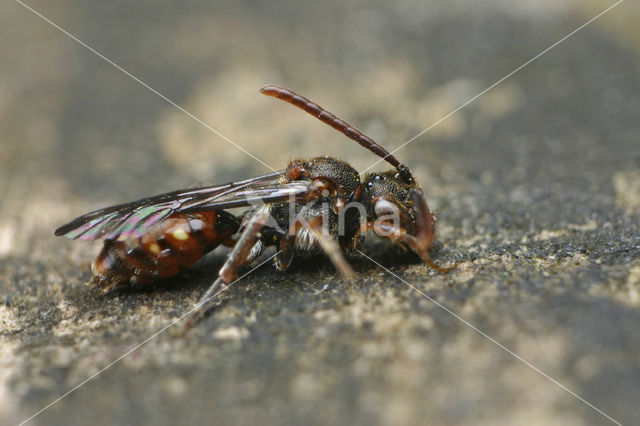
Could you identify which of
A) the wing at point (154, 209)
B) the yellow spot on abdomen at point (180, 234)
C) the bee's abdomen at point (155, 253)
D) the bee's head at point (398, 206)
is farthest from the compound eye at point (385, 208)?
the yellow spot on abdomen at point (180, 234)

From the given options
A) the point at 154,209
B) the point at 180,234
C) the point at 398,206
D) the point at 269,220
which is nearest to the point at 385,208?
the point at 398,206

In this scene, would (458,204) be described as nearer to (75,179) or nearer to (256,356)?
(256,356)

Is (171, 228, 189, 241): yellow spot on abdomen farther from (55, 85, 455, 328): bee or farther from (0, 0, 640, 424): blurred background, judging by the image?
(0, 0, 640, 424): blurred background

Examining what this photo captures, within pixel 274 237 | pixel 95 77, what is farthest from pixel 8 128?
pixel 274 237

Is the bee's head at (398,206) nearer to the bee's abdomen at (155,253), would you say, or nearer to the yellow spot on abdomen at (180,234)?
the bee's abdomen at (155,253)

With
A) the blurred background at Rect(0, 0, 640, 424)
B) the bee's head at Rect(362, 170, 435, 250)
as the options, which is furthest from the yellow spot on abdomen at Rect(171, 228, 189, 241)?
the bee's head at Rect(362, 170, 435, 250)

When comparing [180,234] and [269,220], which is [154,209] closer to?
[180,234]

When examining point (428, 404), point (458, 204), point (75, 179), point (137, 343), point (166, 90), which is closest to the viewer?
point (428, 404)
